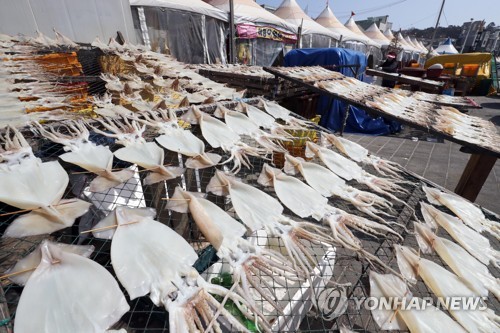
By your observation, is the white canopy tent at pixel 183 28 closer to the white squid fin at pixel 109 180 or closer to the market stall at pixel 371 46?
the white squid fin at pixel 109 180

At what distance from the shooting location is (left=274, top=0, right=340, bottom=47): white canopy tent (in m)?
18.0

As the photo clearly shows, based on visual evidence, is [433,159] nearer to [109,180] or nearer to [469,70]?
[109,180]

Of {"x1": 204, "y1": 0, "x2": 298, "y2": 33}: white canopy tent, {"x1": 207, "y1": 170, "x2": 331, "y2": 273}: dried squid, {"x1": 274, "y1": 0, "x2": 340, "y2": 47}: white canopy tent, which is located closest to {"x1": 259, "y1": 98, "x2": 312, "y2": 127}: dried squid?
{"x1": 207, "y1": 170, "x2": 331, "y2": 273}: dried squid

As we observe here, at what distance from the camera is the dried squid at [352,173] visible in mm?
1929

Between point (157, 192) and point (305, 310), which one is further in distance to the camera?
point (157, 192)

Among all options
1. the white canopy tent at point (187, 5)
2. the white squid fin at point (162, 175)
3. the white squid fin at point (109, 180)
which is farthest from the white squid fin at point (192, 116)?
the white canopy tent at point (187, 5)

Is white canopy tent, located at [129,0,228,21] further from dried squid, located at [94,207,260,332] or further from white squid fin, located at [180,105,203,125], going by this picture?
dried squid, located at [94,207,260,332]

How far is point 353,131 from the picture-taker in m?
10.2

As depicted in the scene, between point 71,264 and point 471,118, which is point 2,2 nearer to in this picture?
point 71,264

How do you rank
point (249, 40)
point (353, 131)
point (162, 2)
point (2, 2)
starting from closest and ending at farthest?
point (2, 2)
point (353, 131)
point (162, 2)
point (249, 40)

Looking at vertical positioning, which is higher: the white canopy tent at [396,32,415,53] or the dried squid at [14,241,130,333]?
the white canopy tent at [396,32,415,53]

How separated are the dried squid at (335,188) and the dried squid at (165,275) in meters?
1.09

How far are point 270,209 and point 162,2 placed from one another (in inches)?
548

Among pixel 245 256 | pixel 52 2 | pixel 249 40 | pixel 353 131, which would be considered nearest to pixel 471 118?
pixel 245 256
